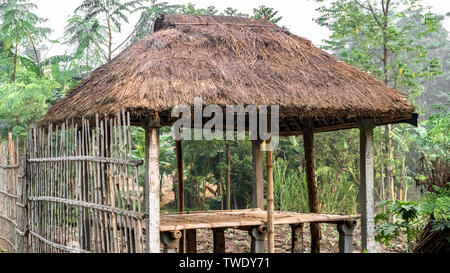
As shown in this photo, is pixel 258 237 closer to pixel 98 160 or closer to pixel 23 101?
pixel 98 160

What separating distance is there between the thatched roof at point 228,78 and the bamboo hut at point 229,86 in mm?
12

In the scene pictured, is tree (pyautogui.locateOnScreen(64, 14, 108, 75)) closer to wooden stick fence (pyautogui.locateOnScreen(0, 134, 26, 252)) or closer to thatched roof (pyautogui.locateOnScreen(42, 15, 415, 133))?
wooden stick fence (pyautogui.locateOnScreen(0, 134, 26, 252))

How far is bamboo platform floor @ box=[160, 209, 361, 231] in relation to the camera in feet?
18.1

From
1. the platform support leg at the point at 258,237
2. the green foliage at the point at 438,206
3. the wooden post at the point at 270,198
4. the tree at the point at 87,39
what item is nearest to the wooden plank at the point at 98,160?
the wooden post at the point at 270,198

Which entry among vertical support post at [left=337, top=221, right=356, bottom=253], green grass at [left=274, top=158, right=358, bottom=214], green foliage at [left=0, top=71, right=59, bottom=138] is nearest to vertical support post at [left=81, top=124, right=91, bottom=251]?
vertical support post at [left=337, top=221, right=356, bottom=253]

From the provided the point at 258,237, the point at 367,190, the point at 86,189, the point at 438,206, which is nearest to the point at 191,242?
the point at 258,237

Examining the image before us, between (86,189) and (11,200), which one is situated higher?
(86,189)

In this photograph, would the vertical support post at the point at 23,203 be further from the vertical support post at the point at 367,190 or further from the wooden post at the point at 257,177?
the vertical support post at the point at 367,190

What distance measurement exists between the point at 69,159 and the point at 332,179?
6850mm

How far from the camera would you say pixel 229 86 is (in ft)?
18.3

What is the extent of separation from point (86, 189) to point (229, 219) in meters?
1.64

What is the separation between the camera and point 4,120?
12102mm

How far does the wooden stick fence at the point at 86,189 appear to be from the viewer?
4879 millimetres
